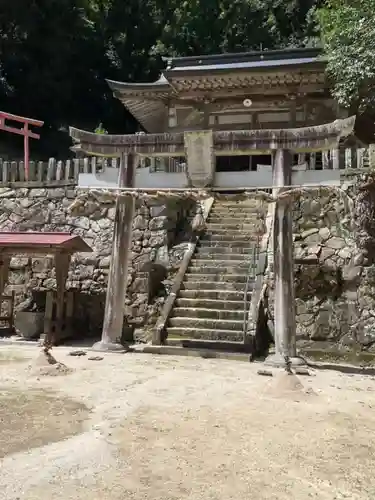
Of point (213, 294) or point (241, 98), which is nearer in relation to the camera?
point (213, 294)

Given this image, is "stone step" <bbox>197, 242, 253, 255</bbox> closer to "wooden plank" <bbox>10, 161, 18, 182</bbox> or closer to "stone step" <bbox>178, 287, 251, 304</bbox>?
"stone step" <bbox>178, 287, 251, 304</bbox>

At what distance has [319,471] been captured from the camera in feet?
12.1

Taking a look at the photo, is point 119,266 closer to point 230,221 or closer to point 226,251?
point 226,251

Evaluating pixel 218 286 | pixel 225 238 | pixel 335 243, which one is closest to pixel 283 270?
pixel 218 286

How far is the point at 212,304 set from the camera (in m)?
10.7

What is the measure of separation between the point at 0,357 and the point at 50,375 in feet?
6.94

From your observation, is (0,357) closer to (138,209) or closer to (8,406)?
(8,406)

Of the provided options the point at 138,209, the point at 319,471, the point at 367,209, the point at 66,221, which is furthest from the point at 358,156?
the point at 319,471

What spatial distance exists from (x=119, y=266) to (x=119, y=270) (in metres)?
0.08

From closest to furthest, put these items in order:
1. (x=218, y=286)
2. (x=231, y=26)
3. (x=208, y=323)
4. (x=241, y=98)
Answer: (x=208, y=323), (x=218, y=286), (x=241, y=98), (x=231, y=26)

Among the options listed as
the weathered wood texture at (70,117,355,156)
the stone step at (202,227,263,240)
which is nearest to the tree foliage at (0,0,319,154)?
the stone step at (202,227,263,240)

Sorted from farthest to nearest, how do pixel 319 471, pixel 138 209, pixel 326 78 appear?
pixel 326 78, pixel 138 209, pixel 319 471

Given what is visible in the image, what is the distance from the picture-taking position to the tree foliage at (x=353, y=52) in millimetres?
12138

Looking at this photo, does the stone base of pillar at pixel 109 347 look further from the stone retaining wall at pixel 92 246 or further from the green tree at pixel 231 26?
the green tree at pixel 231 26
